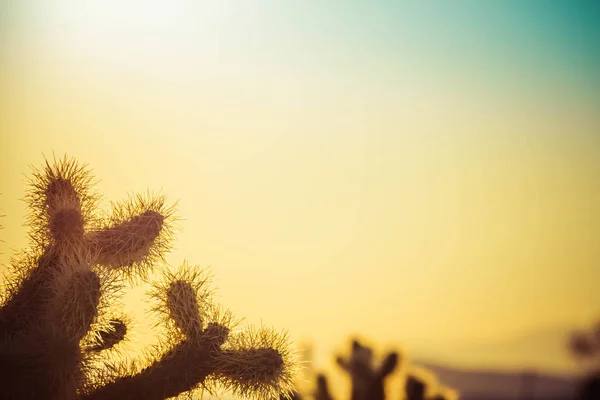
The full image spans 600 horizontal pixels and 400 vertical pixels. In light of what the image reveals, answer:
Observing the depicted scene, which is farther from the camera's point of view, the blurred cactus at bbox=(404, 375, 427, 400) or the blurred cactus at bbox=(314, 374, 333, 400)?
the blurred cactus at bbox=(314, 374, 333, 400)

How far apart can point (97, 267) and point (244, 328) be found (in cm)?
94

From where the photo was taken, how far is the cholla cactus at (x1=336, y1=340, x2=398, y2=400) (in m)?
7.30

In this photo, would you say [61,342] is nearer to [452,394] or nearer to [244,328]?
[244,328]

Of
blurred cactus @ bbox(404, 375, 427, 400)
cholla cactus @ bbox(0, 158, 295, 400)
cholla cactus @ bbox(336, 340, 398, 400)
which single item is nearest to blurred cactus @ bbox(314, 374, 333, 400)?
cholla cactus @ bbox(336, 340, 398, 400)

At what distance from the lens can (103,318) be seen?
3.82m

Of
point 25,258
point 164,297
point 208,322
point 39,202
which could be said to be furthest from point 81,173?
point 208,322

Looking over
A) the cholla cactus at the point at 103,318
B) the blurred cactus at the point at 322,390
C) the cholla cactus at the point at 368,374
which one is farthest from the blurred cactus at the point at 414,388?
the cholla cactus at the point at 103,318

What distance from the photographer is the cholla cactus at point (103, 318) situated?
11.6ft

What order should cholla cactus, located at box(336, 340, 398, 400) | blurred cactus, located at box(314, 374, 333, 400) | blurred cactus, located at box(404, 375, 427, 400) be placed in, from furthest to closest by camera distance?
1. blurred cactus, located at box(314, 374, 333, 400)
2. cholla cactus, located at box(336, 340, 398, 400)
3. blurred cactus, located at box(404, 375, 427, 400)

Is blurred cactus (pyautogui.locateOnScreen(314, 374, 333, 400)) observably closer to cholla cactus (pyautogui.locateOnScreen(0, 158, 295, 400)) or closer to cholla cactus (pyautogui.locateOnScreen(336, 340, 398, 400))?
cholla cactus (pyautogui.locateOnScreen(336, 340, 398, 400))

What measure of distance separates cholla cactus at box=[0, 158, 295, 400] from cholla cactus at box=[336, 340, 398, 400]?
3218mm

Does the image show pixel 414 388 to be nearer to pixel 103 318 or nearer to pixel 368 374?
pixel 368 374

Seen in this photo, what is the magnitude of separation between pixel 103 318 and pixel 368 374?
4.14 m

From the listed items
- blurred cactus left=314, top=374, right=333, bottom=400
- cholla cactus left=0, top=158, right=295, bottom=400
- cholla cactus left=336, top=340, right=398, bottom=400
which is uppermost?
cholla cactus left=336, top=340, right=398, bottom=400
